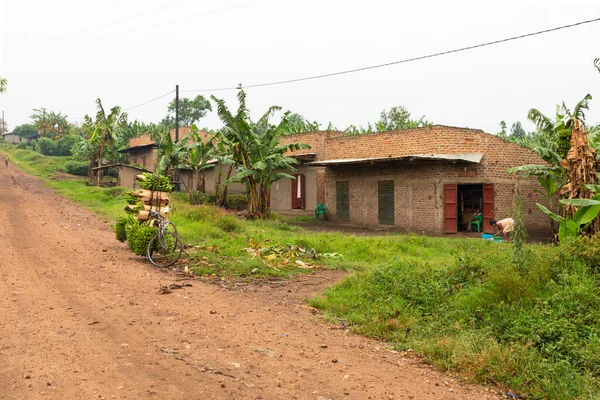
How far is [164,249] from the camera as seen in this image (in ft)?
36.7

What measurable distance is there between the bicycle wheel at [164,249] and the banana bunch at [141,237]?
0.12 meters

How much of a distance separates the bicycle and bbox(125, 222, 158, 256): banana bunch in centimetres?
12

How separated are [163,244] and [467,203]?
1477 cm

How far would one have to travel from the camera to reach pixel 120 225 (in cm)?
1231

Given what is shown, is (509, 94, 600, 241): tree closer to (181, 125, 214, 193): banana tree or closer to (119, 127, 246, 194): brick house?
(181, 125, 214, 193): banana tree

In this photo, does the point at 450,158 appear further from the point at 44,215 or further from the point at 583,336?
the point at 44,215

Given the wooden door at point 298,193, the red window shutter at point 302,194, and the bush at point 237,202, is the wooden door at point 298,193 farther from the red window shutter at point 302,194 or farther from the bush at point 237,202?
the bush at point 237,202

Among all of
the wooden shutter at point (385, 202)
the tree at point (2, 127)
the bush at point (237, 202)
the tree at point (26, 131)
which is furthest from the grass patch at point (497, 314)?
the tree at point (2, 127)

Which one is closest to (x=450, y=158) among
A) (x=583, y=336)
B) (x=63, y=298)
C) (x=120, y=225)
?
(x=120, y=225)

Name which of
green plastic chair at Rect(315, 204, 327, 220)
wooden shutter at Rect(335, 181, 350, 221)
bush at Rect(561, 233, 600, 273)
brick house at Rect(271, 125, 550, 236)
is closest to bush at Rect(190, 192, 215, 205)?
green plastic chair at Rect(315, 204, 327, 220)

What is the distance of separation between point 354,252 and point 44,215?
41.0 feet

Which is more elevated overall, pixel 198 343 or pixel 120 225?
pixel 120 225

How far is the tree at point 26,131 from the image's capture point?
3039 inches

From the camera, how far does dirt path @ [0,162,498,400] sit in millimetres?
4586
